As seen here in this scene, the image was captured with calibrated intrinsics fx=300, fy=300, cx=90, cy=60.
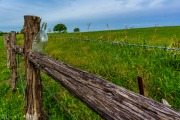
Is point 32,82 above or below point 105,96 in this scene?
below

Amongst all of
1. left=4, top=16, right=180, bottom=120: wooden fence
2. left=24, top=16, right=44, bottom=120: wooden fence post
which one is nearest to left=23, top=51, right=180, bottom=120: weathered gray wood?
left=4, top=16, right=180, bottom=120: wooden fence

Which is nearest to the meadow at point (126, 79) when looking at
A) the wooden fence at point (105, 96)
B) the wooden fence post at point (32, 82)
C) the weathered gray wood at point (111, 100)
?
the wooden fence post at point (32, 82)

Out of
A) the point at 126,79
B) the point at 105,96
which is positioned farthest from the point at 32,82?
the point at 105,96

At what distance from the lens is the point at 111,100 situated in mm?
1982

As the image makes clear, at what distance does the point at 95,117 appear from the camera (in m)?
5.24

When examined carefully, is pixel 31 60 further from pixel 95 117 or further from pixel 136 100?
pixel 136 100

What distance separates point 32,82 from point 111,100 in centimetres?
313

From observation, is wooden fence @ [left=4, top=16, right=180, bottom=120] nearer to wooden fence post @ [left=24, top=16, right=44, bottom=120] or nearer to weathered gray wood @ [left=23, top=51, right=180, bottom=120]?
weathered gray wood @ [left=23, top=51, right=180, bottom=120]

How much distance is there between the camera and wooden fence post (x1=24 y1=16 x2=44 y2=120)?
4902 mm

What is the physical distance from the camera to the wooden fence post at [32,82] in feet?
16.1

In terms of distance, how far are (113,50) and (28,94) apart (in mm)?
3908

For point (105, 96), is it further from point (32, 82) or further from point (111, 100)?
point (32, 82)

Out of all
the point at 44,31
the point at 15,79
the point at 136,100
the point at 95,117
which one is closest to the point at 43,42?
the point at 44,31

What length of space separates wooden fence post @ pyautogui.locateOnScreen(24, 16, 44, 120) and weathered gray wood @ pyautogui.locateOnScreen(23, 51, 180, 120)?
1.88 meters
